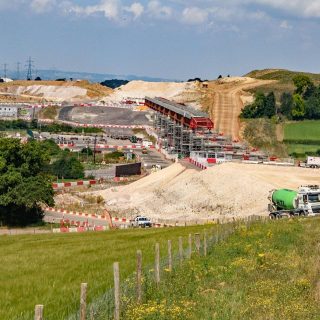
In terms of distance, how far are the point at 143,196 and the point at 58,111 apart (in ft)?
381

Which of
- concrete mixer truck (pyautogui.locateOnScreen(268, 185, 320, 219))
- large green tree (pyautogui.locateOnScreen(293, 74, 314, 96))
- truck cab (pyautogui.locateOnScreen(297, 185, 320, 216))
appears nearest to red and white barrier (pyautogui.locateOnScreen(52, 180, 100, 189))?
concrete mixer truck (pyautogui.locateOnScreen(268, 185, 320, 219))

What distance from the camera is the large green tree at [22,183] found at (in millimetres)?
54719

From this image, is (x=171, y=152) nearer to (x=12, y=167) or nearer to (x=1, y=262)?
(x=12, y=167)

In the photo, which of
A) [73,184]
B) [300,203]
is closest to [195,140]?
[73,184]

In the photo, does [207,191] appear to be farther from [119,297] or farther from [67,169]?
[119,297]

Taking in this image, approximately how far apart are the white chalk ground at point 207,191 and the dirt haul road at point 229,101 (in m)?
49.3

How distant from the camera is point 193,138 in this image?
8888 cm

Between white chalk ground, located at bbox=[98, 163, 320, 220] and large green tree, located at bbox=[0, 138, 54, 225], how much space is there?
1085cm

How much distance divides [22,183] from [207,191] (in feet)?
62.7

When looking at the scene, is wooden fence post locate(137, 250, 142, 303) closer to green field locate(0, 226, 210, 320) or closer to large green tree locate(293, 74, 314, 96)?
green field locate(0, 226, 210, 320)

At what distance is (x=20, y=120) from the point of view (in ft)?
543

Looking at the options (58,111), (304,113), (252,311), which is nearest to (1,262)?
(252,311)

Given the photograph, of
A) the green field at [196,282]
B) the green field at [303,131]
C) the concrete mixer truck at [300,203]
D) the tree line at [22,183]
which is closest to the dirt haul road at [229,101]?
the green field at [303,131]

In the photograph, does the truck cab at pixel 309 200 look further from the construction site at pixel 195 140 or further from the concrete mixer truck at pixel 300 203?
the construction site at pixel 195 140
